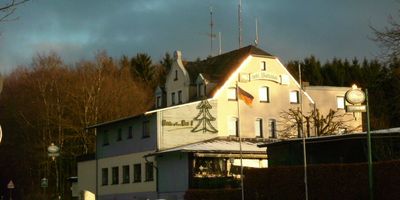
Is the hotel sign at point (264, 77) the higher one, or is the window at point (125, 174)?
the hotel sign at point (264, 77)

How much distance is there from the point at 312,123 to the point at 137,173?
1361 centimetres

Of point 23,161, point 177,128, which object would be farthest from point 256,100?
point 23,161

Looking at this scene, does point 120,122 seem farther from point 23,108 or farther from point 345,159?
point 345,159

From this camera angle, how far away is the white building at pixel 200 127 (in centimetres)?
4609

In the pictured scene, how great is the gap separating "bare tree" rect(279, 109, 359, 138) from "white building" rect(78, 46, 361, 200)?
0.89 metres

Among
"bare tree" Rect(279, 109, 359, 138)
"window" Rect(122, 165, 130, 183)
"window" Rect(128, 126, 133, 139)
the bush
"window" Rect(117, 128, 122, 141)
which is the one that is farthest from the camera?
"window" Rect(117, 128, 122, 141)

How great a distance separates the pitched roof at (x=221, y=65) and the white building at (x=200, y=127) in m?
0.08

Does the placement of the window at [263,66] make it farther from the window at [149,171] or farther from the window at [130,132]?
the window at [149,171]

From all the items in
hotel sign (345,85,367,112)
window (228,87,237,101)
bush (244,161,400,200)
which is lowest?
bush (244,161,400,200)

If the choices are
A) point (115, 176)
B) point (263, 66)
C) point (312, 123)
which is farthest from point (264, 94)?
point (115, 176)

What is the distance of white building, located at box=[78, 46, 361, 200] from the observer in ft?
151

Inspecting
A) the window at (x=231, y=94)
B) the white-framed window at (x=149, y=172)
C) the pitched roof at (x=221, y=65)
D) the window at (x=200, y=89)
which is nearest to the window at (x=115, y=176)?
the white-framed window at (x=149, y=172)

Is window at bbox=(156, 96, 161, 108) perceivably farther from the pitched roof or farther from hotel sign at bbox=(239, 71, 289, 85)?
hotel sign at bbox=(239, 71, 289, 85)

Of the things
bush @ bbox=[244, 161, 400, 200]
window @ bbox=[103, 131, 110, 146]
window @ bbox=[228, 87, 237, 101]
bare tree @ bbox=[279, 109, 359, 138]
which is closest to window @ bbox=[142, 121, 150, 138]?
window @ bbox=[103, 131, 110, 146]
